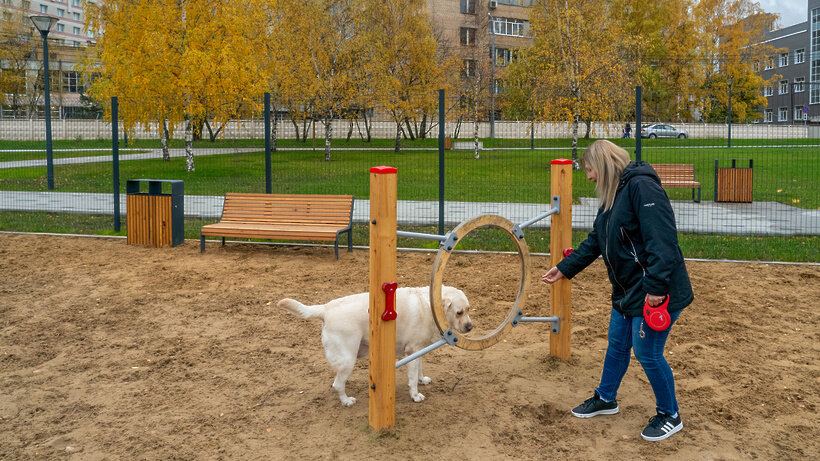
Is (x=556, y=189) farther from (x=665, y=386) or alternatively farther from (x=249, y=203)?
(x=249, y=203)

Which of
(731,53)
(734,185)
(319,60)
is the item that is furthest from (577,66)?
(731,53)

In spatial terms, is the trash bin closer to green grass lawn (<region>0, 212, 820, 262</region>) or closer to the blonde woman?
green grass lawn (<region>0, 212, 820, 262</region>)

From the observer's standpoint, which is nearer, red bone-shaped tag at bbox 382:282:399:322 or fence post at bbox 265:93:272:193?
red bone-shaped tag at bbox 382:282:399:322

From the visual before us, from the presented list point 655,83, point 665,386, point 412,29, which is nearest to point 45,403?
point 665,386

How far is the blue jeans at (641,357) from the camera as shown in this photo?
13.8ft

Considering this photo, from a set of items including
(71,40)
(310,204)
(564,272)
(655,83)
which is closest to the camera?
(564,272)

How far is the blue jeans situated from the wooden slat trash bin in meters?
12.7

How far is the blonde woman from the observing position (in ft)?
13.0

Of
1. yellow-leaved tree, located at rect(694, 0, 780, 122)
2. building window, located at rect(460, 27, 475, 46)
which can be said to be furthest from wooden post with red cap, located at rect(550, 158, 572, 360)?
building window, located at rect(460, 27, 475, 46)

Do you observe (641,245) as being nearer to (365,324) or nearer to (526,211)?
(365,324)

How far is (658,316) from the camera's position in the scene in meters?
4.03

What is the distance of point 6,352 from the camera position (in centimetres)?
600

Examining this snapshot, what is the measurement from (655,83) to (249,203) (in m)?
42.9

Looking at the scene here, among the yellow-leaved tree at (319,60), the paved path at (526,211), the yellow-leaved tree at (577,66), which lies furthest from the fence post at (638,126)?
the yellow-leaved tree at (319,60)
